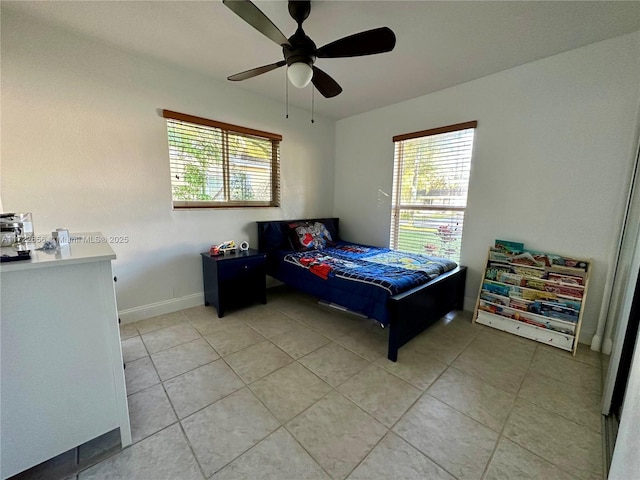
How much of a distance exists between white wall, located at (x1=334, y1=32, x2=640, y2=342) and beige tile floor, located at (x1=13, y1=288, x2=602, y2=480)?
96 centimetres

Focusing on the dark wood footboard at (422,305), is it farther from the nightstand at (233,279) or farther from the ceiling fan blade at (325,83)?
the ceiling fan blade at (325,83)

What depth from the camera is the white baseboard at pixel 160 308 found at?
2531mm

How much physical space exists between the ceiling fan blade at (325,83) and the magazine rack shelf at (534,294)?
7.16 feet

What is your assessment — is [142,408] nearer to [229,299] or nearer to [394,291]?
[229,299]

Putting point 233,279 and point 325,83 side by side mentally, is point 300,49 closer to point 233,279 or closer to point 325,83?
point 325,83

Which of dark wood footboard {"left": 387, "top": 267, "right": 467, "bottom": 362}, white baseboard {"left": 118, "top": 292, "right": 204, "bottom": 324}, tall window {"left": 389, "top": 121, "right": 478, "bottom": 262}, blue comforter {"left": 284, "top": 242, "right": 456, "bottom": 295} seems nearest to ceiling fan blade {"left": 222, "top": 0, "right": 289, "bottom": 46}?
blue comforter {"left": 284, "top": 242, "right": 456, "bottom": 295}

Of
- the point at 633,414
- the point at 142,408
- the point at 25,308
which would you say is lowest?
the point at 142,408

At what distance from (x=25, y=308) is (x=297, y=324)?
75.1 inches

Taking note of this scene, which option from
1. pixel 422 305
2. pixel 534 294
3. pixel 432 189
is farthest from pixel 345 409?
pixel 432 189

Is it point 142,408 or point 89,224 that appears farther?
point 89,224

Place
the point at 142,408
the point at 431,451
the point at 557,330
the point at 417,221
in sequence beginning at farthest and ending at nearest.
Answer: the point at 417,221 → the point at 557,330 → the point at 142,408 → the point at 431,451

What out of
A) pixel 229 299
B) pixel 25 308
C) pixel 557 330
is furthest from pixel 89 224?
pixel 557 330

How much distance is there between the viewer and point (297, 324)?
2580mm

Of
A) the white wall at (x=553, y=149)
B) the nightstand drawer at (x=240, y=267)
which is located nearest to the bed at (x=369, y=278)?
the nightstand drawer at (x=240, y=267)
